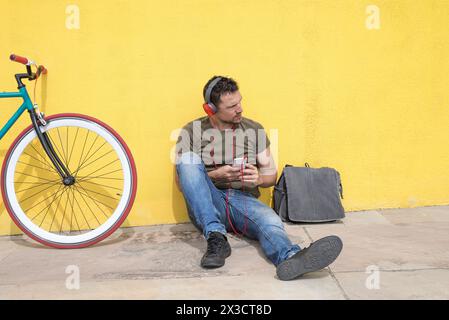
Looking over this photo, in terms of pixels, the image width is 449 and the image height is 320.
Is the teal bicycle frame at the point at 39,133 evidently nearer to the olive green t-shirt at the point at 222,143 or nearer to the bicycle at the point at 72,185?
the bicycle at the point at 72,185

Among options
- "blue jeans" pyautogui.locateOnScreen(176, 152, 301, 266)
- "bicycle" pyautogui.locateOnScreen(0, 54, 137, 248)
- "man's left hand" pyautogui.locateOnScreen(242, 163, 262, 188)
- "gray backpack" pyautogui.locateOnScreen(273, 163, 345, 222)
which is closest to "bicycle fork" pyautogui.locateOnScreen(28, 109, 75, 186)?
"bicycle" pyautogui.locateOnScreen(0, 54, 137, 248)

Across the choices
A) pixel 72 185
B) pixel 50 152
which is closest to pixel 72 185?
pixel 72 185

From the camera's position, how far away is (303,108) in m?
3.14

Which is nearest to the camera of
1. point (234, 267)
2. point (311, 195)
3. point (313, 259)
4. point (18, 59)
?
point (313, 259)

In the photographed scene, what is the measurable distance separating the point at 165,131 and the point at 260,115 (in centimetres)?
64

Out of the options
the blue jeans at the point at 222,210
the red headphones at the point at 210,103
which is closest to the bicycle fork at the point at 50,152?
the blue jeans at the point at 222,210

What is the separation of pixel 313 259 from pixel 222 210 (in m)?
0.80

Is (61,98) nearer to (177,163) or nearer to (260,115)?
(177,163)

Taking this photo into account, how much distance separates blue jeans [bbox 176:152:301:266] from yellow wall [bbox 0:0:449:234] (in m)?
0.54

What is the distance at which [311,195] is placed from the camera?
3.03 m

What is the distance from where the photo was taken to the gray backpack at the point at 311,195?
3.02 meters

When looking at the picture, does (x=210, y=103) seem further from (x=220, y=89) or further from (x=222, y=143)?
(x=222, y=143)

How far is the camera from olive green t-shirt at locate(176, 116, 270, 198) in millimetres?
2840

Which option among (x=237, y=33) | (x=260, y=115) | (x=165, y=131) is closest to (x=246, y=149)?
(x=260, y=115)
